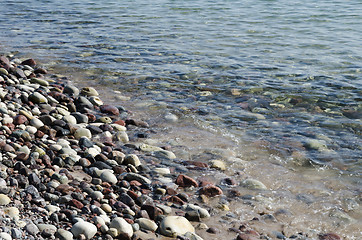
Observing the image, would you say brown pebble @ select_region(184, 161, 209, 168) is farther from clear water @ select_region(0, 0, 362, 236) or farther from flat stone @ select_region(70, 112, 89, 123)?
flat stone @ select_region(70, 112, 89, 123)

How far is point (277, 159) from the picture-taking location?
5723 mm

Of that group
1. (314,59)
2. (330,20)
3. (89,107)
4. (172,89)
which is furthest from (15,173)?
(330,20)

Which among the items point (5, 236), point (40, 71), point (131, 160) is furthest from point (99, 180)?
point (40, 71)

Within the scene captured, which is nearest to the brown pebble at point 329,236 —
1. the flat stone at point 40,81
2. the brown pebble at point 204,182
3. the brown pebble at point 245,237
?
the brown pebble at point 245,237

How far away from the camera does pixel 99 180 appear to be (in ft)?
15.0

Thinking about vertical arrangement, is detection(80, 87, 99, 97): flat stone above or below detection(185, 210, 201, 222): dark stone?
above

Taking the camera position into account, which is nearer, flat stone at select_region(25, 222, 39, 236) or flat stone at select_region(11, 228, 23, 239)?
flat stone at select_region(11, 228, 23, 239)

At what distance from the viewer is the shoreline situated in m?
3.74

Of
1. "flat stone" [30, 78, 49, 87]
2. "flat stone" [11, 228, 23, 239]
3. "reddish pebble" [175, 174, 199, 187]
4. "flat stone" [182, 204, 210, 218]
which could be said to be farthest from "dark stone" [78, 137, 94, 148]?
"flat stone" [30, 78, 49, 87]

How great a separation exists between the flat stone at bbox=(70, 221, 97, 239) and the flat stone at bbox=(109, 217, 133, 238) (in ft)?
0.70

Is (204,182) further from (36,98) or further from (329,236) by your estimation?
(36,98)

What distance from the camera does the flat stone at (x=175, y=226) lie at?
12.8ft

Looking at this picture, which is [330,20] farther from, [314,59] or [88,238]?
[88,238]

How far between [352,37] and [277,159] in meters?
7.97
